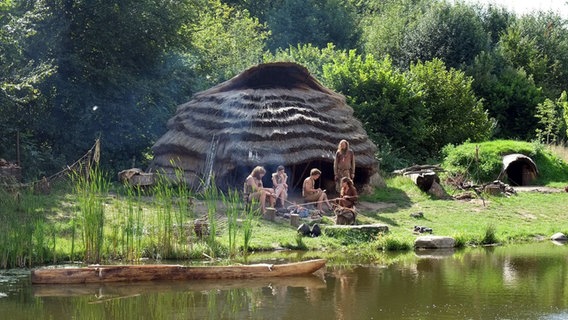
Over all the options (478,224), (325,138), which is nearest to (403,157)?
(325,138)

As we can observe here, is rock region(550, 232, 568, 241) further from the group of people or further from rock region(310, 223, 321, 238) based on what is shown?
rock region(310, 223, 321, 238)

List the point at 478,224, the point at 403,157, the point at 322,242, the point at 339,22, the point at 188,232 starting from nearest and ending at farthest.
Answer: the point at 188,232 → the point at 322,242 → the point at 478,224 → the point at 403,157 → the point at 339,22

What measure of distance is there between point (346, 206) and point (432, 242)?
7.51ft

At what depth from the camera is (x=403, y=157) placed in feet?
98.6

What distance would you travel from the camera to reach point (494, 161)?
2809cm

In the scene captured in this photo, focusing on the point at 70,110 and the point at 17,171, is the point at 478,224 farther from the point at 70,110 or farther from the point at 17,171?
the point at 70,110

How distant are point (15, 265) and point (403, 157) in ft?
58.1

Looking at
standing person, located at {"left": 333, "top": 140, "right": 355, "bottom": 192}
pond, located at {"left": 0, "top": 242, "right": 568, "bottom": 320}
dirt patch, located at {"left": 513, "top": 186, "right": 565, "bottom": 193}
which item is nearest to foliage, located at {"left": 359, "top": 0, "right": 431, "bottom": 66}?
dirt patch, located at {"left": 513, "top": 186, "right": 565, "bottom": 193}

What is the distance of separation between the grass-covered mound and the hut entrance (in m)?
0.23

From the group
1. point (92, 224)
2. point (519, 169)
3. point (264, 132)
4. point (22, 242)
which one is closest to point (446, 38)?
point (519, 169)

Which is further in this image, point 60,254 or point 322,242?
point 322,242

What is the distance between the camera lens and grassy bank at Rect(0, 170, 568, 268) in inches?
579

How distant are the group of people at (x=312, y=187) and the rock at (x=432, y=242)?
7.01 feet

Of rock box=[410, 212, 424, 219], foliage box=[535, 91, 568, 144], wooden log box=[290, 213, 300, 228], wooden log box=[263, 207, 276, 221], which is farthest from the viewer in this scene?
foliage box=[535, 91, 568, 144]
